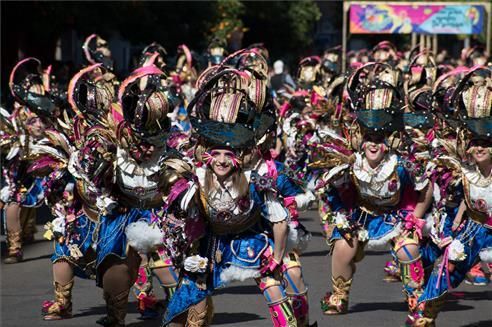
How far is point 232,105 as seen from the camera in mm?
8102

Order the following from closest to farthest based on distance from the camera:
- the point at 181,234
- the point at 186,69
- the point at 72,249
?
the point at 181,234 → the point at 72,249 → the point at 186,69

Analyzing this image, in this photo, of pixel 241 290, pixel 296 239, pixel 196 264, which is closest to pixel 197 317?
pixel 196 264

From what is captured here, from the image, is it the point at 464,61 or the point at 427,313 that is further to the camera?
the point at 464,61

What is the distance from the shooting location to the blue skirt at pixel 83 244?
33.2ft

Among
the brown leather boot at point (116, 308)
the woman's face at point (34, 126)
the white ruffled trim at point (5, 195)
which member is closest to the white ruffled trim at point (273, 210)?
the brown leather boot at point (116, 308)

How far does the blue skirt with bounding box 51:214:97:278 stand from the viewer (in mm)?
10117

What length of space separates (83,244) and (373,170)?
241cm

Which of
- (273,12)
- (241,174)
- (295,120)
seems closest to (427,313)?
(241,174)

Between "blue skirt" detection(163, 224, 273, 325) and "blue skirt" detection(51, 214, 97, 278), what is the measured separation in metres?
2.12

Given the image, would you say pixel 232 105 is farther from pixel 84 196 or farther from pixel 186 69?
pixel 186 69

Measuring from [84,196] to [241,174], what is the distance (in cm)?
239

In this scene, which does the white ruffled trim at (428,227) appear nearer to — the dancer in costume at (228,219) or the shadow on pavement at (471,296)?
the shadow on pavement at (471,296)

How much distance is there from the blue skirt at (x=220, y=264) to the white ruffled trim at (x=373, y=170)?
2244 mm

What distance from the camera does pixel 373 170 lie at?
33.7 ft
